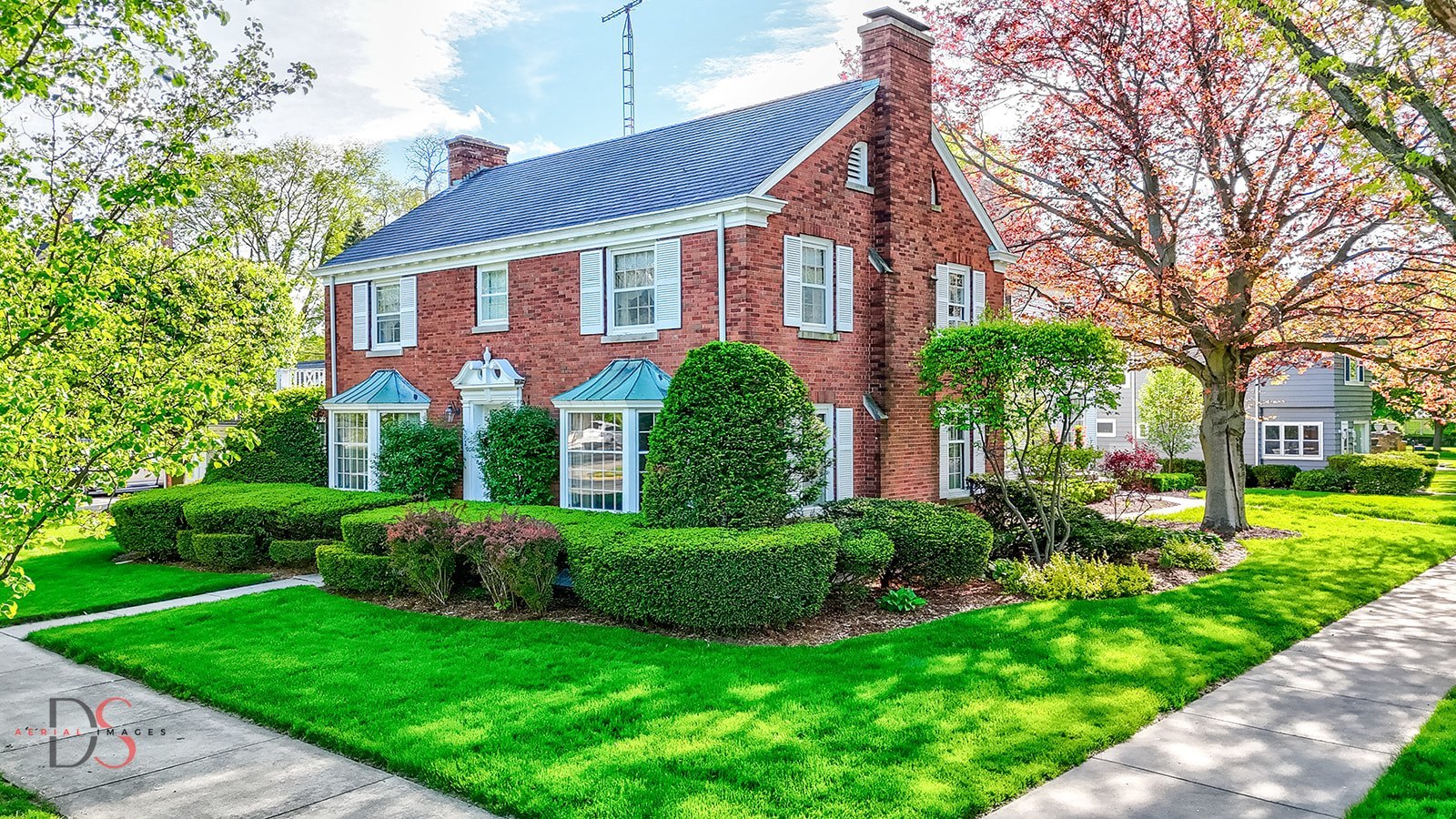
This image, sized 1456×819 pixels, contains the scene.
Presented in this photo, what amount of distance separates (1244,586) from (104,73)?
1467 centimetres

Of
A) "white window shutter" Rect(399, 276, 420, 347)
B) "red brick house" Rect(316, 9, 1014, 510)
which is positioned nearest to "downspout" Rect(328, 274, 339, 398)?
"red brick house" Rect(316, 9, 1014, 510)

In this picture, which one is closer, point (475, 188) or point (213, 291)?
point (213, 291)

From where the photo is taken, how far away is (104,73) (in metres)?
6.40

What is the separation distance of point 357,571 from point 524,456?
391 cm

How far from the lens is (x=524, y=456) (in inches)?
656

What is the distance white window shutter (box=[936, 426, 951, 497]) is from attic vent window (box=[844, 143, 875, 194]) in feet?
16.6

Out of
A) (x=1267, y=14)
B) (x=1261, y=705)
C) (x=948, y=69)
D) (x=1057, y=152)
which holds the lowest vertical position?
(x=1261, y=705)

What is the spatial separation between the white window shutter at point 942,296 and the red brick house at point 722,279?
0.06m

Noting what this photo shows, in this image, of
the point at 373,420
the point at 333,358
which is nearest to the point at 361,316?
the point at 333,358

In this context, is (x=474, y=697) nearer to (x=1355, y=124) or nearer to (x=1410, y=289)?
(x=1355, y=124)

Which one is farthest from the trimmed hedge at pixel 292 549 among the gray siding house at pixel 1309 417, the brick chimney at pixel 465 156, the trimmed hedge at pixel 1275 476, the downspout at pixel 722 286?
the trimmed hedge at pixel 1275 476

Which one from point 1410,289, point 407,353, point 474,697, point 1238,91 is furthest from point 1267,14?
point 407,353

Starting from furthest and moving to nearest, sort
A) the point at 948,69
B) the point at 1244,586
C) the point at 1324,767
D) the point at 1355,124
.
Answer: the point at 948,69 → the point at 1244,586 → the point at 1355,124 → the point at 1324,767

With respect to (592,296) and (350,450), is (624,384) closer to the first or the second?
(592,296)
